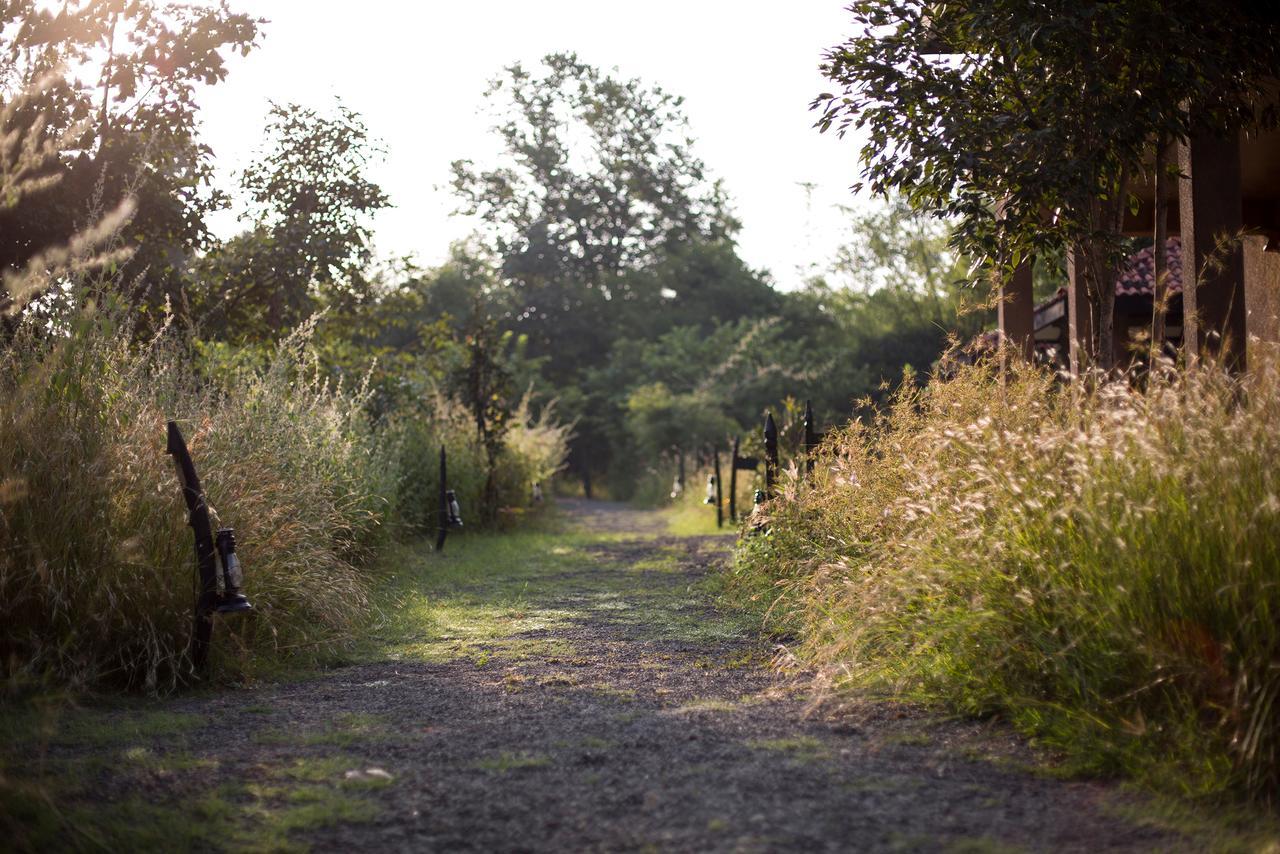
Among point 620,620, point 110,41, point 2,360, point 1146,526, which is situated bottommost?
point 620,620

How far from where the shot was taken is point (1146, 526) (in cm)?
377

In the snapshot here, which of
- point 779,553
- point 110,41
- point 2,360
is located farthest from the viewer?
point 110,41

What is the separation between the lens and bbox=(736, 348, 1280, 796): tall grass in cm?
351

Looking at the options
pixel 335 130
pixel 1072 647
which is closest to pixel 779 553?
pixel 1072 647

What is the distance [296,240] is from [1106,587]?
1029 cm

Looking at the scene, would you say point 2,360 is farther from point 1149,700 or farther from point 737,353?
point 737,353

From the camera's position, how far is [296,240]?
12.5m

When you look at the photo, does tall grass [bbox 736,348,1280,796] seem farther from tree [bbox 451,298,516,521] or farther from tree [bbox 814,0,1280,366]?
tree [bbox 451,298,516,521]

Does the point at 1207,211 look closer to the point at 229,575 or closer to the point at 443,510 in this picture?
the point at 229,575

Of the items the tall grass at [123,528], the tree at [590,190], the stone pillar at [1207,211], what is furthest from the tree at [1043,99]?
the tree at [590,190]

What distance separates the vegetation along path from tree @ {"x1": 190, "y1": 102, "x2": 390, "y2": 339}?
6.89 metres

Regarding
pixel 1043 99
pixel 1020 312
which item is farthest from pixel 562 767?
pixel 1020 312

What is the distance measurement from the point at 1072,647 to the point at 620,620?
151 inches

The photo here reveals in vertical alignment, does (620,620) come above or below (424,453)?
below
